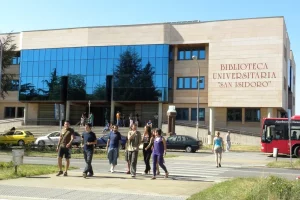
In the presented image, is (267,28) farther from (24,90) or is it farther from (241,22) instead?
(24,90)

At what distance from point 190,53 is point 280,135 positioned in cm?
2405

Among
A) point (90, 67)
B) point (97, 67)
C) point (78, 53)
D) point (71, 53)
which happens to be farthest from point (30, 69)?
point (97, 67)

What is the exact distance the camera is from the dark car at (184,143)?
33156mm

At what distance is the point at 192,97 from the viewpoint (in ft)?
169

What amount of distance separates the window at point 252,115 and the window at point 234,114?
2.73ft

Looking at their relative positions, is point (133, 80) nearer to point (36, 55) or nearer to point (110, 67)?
point (110, 67)

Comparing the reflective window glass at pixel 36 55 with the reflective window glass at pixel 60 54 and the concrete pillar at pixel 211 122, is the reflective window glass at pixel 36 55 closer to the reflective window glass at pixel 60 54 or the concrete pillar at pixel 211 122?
the reflective window glass at pixel 60 54

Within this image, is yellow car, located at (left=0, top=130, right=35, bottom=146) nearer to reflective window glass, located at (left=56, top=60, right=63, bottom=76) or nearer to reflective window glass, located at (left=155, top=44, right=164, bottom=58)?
reflective window glass, located at (left=56, top=60, right=63, bottom=76)

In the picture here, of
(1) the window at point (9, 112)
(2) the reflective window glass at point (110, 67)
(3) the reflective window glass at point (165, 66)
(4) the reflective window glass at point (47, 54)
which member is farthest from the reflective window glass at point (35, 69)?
(3) the reflective window glass at point (165, 66)

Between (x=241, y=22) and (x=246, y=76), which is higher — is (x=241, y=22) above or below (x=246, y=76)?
above

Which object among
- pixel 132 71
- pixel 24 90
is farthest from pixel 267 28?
pixel 24 90

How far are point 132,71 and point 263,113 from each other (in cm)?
1686

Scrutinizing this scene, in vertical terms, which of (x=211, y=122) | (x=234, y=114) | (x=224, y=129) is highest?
(x=234, y=114)

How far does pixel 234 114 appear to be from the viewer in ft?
164
